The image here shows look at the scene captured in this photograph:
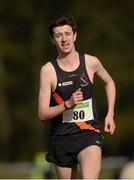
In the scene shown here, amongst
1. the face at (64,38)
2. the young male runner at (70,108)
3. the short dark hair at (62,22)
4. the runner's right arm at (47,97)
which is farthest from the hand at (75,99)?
the short dark hair at (62,22)

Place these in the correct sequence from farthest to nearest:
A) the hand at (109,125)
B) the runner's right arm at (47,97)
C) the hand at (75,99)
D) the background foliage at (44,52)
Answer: the background foliage at (44,52)
the hand at (109,125)
the runner's right arm at (47,97)
the hand at (75,99)

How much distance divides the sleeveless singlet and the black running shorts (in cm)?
5

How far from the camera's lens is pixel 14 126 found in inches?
1495

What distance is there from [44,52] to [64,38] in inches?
1159

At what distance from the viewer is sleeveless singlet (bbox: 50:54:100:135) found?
821cm

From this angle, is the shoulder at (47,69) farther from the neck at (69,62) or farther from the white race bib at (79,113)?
the white race bib at (79,113)

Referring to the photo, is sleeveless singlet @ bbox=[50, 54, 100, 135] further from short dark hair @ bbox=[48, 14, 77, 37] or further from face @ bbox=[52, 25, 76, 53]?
short dark hair @ bbox=[48, 14, 77, 37]

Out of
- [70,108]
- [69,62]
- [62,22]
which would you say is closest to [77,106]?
[70,108]

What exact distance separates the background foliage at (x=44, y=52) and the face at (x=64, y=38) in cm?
2880

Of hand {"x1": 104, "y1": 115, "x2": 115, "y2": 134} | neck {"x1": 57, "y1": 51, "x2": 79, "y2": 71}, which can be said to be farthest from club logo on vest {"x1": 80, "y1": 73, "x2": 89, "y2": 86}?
hand {"x1": 104, "y1": 115, "x2": 115, "y2": 134}

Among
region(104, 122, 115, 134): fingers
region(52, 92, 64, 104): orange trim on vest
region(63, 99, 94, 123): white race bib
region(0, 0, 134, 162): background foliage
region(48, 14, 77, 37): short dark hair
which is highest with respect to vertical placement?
region(48, 14, 77, 37): short dark hair

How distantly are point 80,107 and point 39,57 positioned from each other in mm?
29338

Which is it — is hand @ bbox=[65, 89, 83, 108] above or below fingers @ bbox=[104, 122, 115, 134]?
above

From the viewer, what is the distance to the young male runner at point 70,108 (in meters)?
8.18
